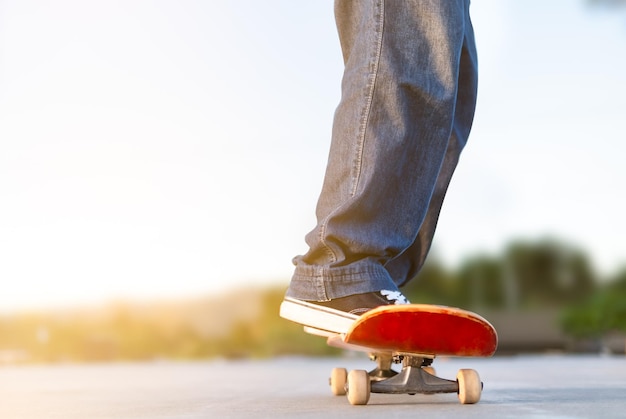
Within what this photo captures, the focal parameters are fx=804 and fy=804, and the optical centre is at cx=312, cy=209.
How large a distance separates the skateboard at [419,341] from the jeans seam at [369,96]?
0.79 ft

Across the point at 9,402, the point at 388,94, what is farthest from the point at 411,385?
the point at 9,402

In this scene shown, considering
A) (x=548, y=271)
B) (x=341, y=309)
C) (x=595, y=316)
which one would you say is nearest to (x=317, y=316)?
(x=341, y=309)

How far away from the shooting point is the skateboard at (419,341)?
1.13 m

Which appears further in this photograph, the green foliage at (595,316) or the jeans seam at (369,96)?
the green foliage at (595,316)

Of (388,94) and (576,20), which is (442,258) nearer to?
(576,20)

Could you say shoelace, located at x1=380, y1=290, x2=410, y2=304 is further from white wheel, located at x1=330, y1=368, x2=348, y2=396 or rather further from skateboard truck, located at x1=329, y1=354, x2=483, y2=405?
white wheel, located at x1=330, y1=368, x2=348, y2=396

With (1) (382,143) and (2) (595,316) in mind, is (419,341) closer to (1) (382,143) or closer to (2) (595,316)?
(1) (382,143)

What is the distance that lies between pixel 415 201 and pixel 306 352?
16.3 feet

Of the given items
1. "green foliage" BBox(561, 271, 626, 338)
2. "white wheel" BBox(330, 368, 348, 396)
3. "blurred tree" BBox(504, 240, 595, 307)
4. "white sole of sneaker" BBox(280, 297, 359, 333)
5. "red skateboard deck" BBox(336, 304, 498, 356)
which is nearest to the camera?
"red skateboard deck" BBox(336, 304, 498, 356)

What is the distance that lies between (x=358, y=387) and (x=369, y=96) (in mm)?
459

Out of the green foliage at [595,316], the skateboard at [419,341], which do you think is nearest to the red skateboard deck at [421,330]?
the skateboard at [419,341]

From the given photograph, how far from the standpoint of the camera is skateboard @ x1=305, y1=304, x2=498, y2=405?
1129 millimetres

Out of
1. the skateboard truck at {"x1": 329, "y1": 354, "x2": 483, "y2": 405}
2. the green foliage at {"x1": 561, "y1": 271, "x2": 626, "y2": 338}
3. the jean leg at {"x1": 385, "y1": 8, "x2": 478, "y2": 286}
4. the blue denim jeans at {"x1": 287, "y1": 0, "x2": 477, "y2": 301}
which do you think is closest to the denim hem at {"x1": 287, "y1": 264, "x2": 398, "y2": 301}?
the blue denim jeans at {"x1": 287, "y1": 0, "x2": 477, "y2": 301}

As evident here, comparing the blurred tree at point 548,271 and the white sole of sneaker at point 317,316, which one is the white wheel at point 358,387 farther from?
the blurred tree at point 548,271
